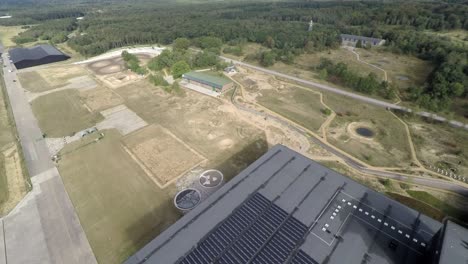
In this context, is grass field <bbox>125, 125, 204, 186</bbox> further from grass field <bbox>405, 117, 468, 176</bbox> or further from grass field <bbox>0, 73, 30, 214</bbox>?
grass field <bbox>405, 117, 468, 176</bbox>

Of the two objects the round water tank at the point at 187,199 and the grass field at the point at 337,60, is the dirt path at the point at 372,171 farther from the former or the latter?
the grass field at the point at 337,60

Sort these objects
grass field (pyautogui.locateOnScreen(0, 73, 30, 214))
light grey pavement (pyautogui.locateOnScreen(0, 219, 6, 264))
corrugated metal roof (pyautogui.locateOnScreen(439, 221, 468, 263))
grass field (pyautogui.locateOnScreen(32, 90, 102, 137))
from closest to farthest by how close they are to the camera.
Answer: corrugated metal roof (pyautogui.locateOnScreen(439, 221, 468, 263))
light grey pavement (pyautogui.locateOnScreen(0, 219, 6, 264))
grass field (pyautogui.locateOnScreen(0, 73, 30, 214))
grass field (pyautogui.locateOnScreen(32, 90, 102, 137))

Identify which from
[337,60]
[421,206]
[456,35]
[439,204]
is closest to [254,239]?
[421,206]

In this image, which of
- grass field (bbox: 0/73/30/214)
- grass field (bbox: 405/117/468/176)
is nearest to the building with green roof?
grass field (bbox: 0/73/30/214)

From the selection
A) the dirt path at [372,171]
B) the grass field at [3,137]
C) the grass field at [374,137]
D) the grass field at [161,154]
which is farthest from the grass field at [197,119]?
the grass field at [3,137]

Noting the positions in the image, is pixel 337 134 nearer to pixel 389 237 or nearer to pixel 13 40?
pixel 389 237

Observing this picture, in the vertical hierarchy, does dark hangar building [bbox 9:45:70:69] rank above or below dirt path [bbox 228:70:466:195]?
below

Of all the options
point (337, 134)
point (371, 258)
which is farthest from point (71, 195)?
point (337, 134)
